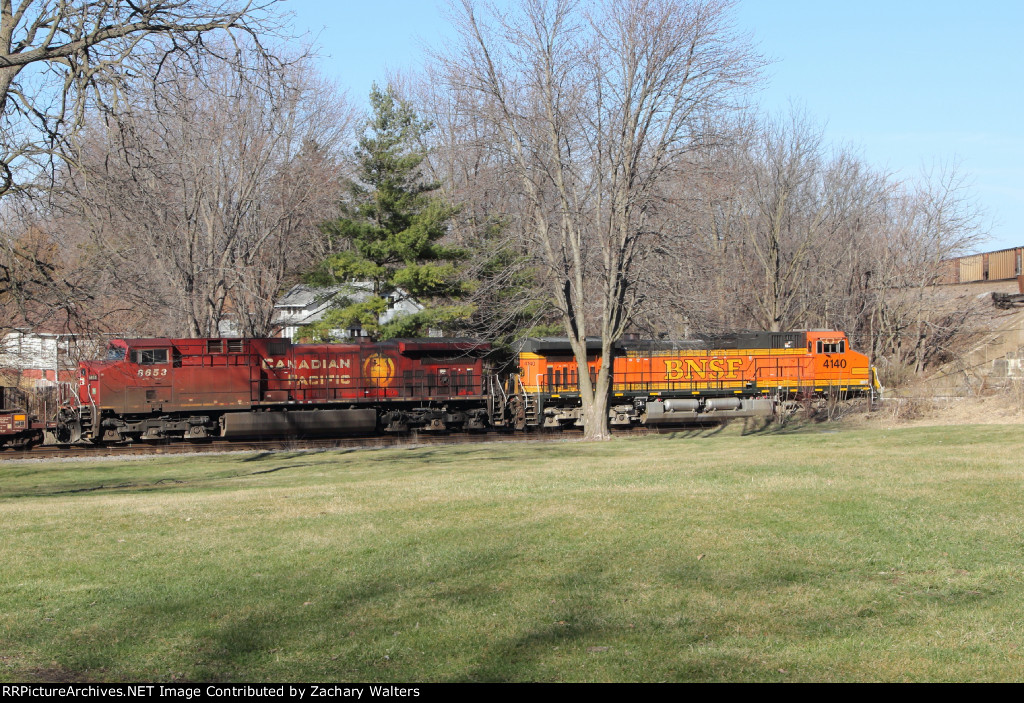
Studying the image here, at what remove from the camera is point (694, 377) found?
32.8 metres

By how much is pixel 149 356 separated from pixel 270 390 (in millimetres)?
3789

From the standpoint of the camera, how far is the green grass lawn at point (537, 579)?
5910 millimetres

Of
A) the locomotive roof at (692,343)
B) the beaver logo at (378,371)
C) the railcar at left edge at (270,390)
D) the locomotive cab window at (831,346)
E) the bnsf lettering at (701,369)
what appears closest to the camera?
the railcar at left edge at (270,390)

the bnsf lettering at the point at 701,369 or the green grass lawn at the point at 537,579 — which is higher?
the bnsf lettering at the point at 701,369

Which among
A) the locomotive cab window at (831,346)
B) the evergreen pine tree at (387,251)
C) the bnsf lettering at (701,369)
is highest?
the evergreen pine tree at (387,251)

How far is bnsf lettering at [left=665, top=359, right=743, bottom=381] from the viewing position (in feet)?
107

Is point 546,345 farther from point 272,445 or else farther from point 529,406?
point 272,445

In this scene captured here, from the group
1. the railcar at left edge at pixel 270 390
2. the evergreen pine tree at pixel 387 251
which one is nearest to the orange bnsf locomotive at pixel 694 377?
the railcar at left edge at pixel 270 390

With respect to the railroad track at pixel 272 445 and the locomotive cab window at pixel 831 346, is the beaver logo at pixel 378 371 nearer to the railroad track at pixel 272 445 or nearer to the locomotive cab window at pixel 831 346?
the railroad track at pixel 272 445

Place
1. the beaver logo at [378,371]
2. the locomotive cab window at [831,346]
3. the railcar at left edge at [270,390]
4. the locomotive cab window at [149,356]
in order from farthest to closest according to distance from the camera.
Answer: the locomotive cab window at [831,346] < the beaver logo at [378,371] < the locomotive cab window at [149,356] < the railcar at left edge at [270,390]

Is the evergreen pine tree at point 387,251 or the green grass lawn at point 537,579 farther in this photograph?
the evergreen pine tree at point 387,251

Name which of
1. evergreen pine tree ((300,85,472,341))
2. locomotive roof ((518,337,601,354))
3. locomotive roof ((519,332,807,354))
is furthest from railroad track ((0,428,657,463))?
evergreen pine tree ((300,85,472,341))

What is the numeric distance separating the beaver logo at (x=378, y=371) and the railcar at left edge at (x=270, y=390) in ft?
0.11
